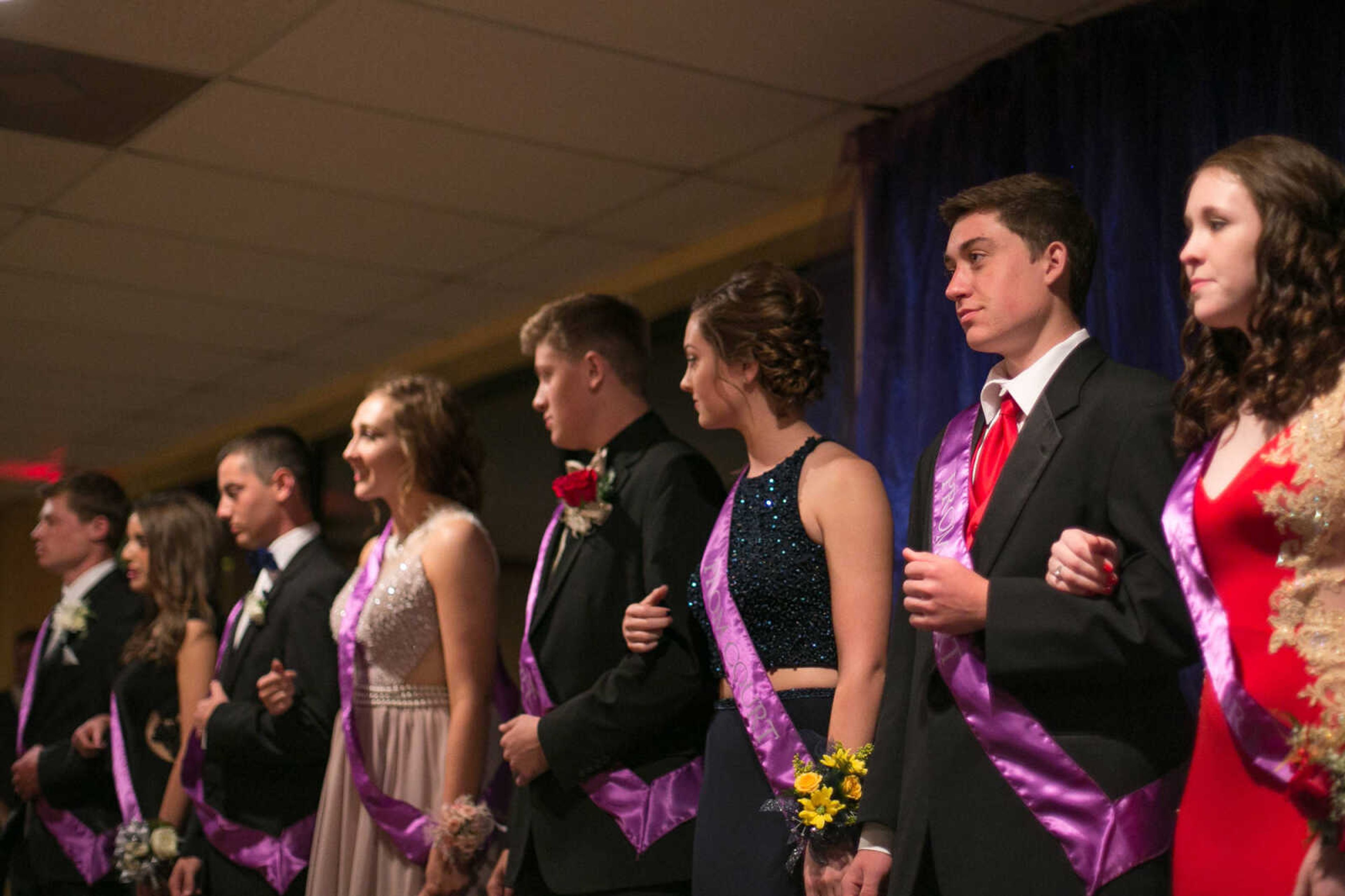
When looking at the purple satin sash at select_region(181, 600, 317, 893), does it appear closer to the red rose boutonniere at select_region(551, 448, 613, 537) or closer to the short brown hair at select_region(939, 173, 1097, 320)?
the red rose boutonniere at select_region(551, 448, 613, 537)

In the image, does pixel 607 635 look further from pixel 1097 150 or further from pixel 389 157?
pixel 389 157

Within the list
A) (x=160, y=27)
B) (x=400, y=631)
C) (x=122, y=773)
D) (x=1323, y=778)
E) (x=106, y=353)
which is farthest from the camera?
(x=106, y=353)

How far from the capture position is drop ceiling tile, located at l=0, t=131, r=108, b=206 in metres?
4.09

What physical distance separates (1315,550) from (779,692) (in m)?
0.94

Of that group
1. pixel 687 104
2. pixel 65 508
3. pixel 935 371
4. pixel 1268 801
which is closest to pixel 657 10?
pixel 687 104

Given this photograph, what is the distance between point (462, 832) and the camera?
310 cm

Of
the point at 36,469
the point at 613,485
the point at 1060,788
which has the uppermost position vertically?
the point at 36,469

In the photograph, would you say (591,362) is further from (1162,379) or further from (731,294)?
(1162,379)

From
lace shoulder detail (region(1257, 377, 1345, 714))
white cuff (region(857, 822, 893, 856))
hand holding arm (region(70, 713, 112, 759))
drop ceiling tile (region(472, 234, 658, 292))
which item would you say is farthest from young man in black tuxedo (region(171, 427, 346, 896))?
lace shoulder detail (region(1257, 377, 1345, 714))

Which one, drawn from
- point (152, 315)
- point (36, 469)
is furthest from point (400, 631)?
point (36, 469)

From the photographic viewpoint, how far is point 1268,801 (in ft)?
5.43

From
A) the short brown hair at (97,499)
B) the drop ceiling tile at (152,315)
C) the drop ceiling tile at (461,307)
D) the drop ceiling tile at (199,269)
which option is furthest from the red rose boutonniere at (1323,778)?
the drop ceiling tile at (152,315)

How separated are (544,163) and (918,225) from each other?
42.7 inches

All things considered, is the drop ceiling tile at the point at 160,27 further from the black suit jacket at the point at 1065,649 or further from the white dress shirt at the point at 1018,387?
the black suit jacket at the point at 1065,649
